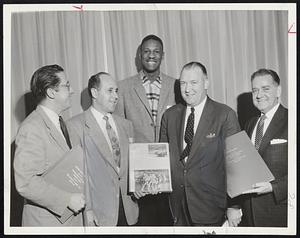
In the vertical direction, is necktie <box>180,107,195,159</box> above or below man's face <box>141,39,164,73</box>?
below

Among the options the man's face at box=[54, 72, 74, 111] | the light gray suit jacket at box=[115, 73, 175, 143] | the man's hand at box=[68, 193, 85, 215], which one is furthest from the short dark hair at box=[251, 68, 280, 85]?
the man's hand at box=[68, 193, 85, 215]

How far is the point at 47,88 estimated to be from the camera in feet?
7.17

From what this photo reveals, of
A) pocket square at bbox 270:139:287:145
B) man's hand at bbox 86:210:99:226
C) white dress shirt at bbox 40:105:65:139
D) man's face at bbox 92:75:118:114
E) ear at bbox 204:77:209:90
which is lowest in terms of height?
man's hand at bbox 86:210:99:226

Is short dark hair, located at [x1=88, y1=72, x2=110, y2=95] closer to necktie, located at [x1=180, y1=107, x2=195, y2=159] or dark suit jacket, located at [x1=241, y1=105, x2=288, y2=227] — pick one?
necktie, located at [x1=180, y1=107, x2=195, y2=159]

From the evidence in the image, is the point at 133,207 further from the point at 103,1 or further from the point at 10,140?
the point at 103,1

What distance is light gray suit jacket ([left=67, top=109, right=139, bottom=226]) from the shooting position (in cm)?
218

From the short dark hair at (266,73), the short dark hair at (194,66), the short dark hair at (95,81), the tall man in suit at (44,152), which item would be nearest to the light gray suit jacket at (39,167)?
the tall man in suit at (44,152)

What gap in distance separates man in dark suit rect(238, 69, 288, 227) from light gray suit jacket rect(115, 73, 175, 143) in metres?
0.38

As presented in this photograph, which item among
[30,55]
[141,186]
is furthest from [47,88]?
[141,186]

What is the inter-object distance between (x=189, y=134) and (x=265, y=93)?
377mm

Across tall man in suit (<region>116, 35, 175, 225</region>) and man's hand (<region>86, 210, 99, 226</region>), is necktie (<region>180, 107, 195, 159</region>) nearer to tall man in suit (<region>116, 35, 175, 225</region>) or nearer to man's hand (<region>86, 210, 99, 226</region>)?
tall man in suit (<region>116, 35, 175, 225</region>)

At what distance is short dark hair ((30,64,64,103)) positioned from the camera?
2.19 metres

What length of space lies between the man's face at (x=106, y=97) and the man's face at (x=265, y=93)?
61 centimetres

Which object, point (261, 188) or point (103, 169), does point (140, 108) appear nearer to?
point (103, 169)
